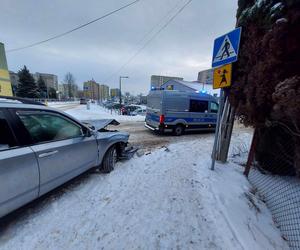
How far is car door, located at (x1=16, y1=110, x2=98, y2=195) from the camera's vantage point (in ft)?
8.66

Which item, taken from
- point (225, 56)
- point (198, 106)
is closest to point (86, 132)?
point (225, 56)

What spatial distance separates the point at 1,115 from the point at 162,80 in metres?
60.9

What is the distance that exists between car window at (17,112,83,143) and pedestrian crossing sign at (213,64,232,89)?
121 inches

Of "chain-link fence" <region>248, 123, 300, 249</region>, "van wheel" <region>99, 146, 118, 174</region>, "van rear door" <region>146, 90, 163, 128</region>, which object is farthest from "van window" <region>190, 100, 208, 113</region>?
"van wheel" <region>99, 146, 118, 174</region>

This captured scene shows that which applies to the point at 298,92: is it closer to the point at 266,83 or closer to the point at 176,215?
the point at 266,83

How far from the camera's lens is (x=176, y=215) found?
288 centimetres

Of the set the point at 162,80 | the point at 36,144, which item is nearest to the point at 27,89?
the point at 162,80

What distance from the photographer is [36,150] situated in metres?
2.54

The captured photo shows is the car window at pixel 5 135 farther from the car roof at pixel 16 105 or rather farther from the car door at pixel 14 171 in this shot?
the car roof at pixel 16 105

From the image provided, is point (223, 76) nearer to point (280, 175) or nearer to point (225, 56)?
point (225, 56)

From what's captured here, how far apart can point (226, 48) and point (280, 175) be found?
3624 millimetres

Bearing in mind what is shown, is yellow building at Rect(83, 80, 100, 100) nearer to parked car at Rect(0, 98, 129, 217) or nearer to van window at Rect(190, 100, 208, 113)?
van window at Rect(190, 100, 208, 113)

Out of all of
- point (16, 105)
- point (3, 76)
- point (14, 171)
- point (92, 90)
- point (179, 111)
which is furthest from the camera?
point (92, 90)

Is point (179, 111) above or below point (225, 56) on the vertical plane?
below
